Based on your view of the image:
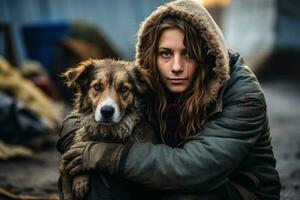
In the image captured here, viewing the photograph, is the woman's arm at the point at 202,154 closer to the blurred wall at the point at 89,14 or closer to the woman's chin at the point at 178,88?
the woman's chin at the point at 178,88

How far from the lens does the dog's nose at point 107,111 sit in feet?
11.6

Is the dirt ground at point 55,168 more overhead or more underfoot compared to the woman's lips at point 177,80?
more underfoot

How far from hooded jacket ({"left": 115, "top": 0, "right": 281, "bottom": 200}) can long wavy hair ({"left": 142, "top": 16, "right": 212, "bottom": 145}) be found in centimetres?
6

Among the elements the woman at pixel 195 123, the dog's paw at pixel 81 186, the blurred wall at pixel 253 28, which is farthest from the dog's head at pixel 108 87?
the blurred wall at pixel 253 28

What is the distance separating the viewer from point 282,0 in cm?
1268

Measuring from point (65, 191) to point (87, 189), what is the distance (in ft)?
1.01

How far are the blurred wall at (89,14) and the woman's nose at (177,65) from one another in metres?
9.07

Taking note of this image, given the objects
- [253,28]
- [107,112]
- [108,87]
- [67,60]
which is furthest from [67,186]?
[253,28]

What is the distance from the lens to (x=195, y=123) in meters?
Answer: 3.60

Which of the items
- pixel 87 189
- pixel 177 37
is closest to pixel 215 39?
pixel 177 37

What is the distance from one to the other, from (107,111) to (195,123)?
57cm

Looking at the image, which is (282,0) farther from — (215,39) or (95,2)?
(215,39)

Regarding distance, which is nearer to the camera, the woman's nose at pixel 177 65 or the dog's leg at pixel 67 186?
the woman's nose at pixel 177 65

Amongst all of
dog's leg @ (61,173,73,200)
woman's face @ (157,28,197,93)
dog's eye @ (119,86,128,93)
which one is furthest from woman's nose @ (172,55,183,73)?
dog's leg @ (61,173,73,200)
